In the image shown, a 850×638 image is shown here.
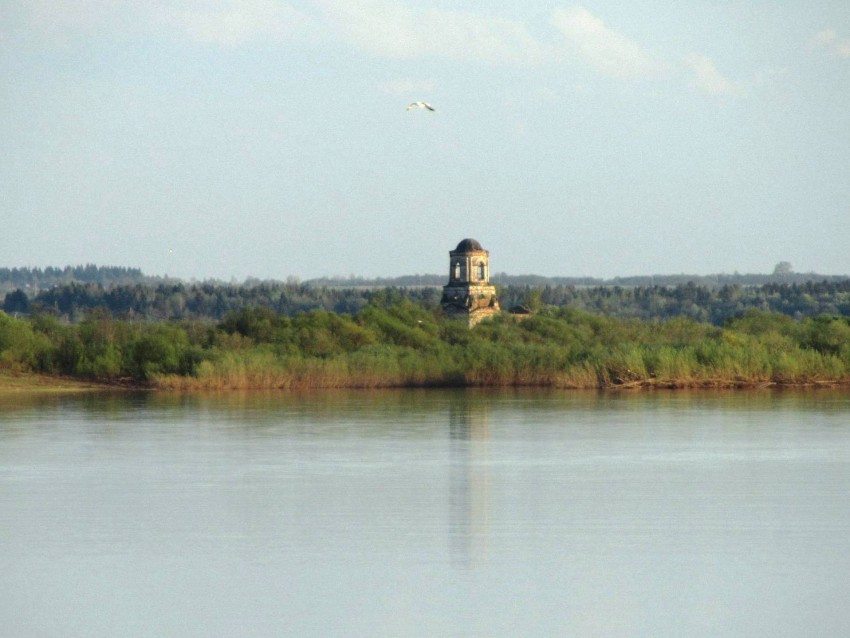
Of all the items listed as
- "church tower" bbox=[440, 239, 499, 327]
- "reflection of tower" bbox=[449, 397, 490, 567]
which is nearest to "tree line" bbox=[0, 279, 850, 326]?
"church tower" bbox=[440, 239, 499, 327]

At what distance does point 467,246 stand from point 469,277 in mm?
1296

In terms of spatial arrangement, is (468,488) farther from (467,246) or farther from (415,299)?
(415,299)

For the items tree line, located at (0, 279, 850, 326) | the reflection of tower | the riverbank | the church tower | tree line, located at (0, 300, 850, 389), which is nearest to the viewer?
the reflection of tower

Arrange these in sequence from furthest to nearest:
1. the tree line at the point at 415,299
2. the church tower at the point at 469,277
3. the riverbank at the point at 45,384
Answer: the tree line at the point at 415,299, the church tower at the point at 469,277, the riverbank at the point at 45,384

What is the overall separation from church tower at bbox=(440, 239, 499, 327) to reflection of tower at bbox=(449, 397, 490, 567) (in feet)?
123

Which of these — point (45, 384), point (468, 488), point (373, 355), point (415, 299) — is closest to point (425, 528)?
point (468, 488)

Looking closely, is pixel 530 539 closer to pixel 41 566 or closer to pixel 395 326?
pixel 41 566

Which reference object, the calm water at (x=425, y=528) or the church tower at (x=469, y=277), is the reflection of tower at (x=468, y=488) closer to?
the calm water at (x=425, y=528)

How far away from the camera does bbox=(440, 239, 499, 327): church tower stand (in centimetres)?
6494

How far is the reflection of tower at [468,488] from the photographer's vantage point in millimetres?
13148

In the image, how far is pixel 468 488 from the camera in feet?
55.7

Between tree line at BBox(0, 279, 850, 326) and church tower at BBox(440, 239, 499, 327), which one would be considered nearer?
church tower at BBox(440, 239, 499, 327)

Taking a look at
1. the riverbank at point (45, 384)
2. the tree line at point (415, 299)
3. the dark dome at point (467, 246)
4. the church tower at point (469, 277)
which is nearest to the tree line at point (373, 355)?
the riverbank at point (45, 384)

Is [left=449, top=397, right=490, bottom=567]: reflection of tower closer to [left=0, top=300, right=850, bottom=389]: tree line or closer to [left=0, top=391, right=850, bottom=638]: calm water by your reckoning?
[left=0, top=391, right=850, bottom=638]: calm water
